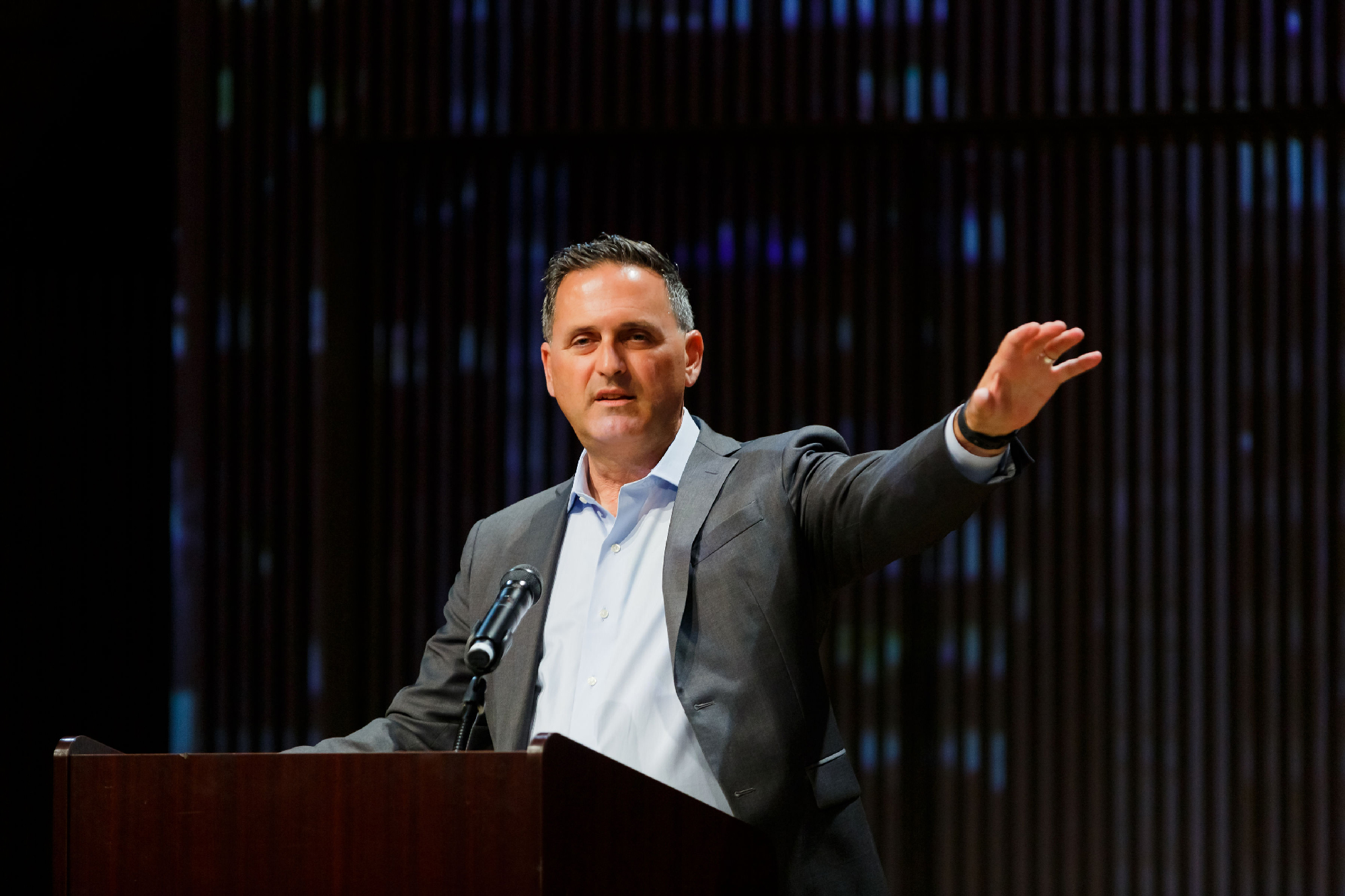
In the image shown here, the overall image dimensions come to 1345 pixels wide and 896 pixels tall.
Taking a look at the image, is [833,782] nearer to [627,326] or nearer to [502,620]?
[502,620]

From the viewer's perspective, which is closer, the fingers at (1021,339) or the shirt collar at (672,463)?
the fingers at (1021,339)

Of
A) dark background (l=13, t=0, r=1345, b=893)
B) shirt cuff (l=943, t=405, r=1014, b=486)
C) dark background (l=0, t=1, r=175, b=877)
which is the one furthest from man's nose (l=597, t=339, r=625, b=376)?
dark background (l=0, t=1, r=175, b=877)

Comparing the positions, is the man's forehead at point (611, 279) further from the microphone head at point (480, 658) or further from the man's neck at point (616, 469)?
the microphone head at point (480, 658)

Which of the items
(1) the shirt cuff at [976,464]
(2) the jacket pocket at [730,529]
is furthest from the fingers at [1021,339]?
(2) the jacket pocket at [730,529]

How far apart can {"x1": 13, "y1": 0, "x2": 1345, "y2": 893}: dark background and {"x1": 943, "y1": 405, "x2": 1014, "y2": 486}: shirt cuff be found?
1.92 m

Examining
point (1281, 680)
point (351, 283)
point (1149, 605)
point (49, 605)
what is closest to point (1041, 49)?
point (1149, 605)

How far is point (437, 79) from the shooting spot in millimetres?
3650

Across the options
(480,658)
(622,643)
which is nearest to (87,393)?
(622,643)

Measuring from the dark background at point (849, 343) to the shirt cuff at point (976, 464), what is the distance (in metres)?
1.92

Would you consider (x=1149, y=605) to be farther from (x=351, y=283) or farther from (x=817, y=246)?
(x=351, y=283)

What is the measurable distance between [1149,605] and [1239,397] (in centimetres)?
63

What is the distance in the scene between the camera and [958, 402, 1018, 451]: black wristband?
1580mm

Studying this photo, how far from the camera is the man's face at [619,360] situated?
6.86ft

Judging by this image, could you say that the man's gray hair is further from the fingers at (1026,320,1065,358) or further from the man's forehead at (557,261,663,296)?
the fingers at (1026,320,1065,358)
